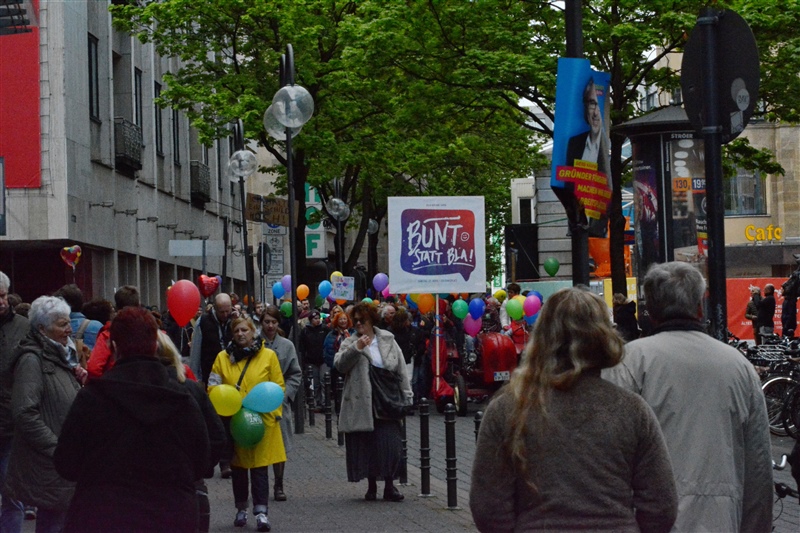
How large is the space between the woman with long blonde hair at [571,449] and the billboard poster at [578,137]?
3.65 m

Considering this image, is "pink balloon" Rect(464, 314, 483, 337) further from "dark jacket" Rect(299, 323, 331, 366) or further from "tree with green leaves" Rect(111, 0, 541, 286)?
"tree with green leaves" Rect(111, 0, 541, 286)

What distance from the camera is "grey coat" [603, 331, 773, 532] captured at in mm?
5148

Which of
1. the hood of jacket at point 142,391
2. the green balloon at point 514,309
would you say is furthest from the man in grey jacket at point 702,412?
the green balloon at point 514,309

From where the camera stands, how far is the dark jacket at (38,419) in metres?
7.64

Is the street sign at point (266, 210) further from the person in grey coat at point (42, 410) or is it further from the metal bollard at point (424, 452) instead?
the person in grey coat at point (42, 410)

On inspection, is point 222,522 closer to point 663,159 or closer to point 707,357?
point 707,357

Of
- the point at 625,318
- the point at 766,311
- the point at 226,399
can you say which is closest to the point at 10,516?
the point at 226,399

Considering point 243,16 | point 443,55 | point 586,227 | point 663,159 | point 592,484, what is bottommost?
point 592,484

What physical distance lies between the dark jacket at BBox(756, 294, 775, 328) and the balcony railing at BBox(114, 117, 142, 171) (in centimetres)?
1737

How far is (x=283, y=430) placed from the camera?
12453 millimetres

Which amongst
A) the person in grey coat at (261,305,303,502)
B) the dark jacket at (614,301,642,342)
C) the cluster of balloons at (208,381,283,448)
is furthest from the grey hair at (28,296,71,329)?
the dark jacket at (614,301,642,342)

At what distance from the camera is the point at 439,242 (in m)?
17.3

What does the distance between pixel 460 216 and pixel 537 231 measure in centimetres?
3131

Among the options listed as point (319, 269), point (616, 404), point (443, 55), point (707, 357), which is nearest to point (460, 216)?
point (443, 55)
